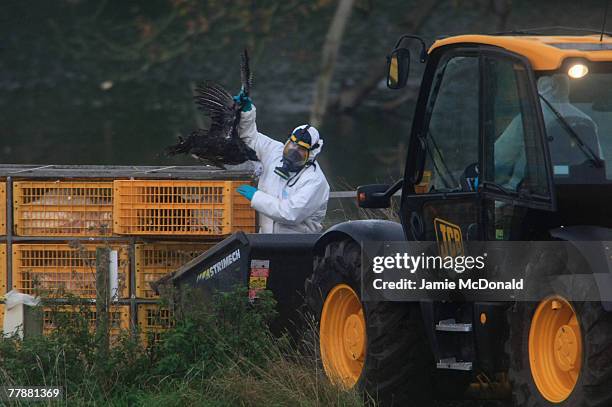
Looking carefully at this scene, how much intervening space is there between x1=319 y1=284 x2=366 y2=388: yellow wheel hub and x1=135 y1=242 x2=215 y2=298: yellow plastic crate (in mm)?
1953

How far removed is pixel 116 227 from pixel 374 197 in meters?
2.15

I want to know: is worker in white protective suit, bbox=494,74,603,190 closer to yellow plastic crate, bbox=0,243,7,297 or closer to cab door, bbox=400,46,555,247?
cab door, bbox=400,46,555,247

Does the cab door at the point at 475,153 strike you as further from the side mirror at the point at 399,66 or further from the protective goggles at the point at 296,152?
the protective goggles at the point at 296,152

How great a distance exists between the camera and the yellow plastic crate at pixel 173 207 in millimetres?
9562

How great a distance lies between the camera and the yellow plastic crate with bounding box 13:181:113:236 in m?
9.78

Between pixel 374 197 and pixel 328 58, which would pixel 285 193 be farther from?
pixel 328 58

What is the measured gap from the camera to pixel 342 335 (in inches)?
313

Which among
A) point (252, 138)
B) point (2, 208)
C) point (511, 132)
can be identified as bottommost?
point (511, 132)

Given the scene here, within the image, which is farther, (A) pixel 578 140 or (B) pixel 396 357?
(B) pixel 396 357

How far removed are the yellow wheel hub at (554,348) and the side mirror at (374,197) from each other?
6.79ft

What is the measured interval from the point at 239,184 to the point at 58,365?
213 centimetres

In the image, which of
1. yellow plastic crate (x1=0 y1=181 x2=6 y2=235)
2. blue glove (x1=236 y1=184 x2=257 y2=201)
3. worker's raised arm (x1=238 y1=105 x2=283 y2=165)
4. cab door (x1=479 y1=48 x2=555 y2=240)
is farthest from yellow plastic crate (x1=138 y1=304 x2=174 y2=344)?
cab door (x1=479 y1=48 x2=555 y2=240)

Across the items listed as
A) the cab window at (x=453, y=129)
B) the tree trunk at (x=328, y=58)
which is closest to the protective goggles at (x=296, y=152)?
the cab window at (x=453, y=129)

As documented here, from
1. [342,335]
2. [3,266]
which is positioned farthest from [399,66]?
[3,266]
